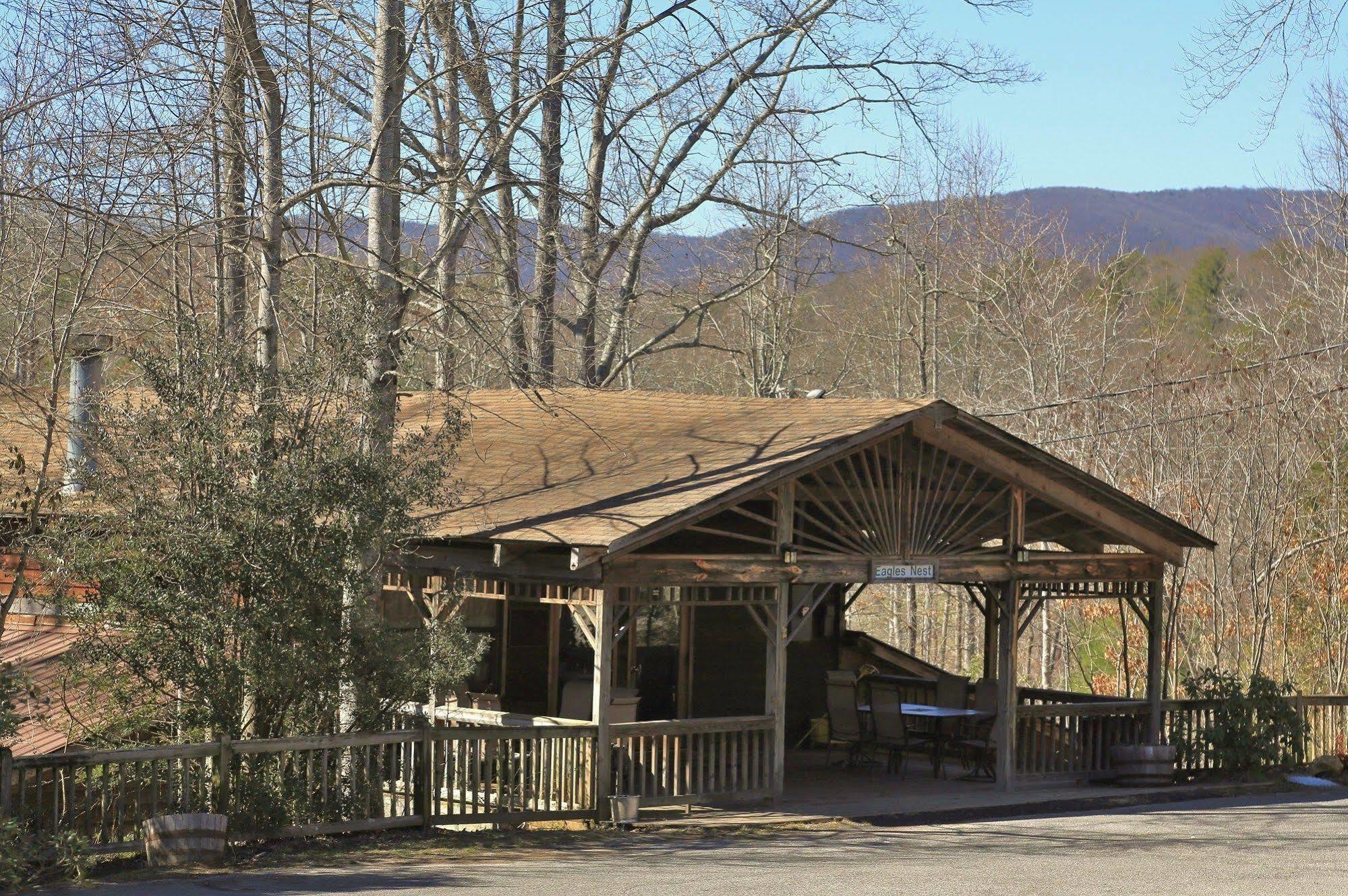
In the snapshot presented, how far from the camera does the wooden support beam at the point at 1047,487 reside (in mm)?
14922

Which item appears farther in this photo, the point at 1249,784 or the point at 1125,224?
the point at 1125,224

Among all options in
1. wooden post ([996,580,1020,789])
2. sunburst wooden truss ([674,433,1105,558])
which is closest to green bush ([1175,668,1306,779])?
sunburst wooden truss ([674,433,1105,558])

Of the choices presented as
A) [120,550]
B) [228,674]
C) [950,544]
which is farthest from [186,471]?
[950,544]

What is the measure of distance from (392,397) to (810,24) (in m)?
10.1

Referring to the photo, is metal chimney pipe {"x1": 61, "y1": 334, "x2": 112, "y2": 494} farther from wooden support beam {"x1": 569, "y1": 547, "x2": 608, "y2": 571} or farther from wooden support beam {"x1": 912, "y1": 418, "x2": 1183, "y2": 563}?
wooden support beam {"x1": 912, "y1": 418, "x2": 1183, "y2": 563}

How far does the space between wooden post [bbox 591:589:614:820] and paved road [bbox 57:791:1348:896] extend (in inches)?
27.6

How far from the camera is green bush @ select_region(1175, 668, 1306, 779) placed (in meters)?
17.5

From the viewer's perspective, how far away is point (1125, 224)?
36.4m

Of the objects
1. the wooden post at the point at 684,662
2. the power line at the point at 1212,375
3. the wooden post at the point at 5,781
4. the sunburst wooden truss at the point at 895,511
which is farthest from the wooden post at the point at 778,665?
the power line at the point at 1212,375

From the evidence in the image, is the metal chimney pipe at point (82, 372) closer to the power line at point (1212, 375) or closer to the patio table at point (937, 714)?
the patio table at point (937, 714)

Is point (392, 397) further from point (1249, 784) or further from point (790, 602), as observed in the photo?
point (1249, 784)

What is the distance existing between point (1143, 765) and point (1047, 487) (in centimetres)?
345

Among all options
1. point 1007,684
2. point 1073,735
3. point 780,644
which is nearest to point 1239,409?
point 1073,735

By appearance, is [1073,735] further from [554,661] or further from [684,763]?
[554,661]
